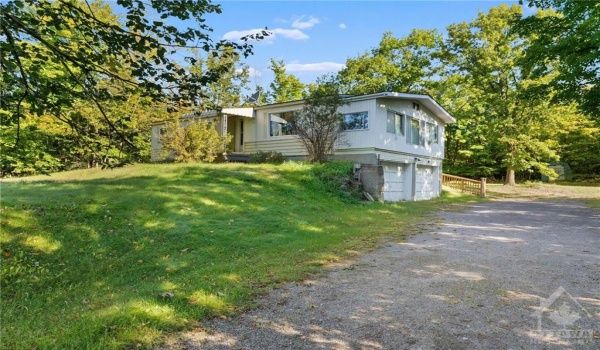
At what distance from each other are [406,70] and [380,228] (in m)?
24.8

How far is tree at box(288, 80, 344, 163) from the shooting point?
15.6 meters

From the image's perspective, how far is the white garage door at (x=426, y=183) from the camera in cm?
1932

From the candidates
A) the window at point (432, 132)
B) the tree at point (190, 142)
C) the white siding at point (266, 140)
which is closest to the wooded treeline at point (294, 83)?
the tree at point (190, 142)

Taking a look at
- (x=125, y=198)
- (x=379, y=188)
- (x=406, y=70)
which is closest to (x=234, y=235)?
(x=125, y=198)

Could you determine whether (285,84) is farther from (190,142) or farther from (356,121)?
(356,121)

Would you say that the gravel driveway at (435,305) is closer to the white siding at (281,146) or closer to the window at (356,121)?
the window at (356,121)

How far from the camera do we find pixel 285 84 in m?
35.6

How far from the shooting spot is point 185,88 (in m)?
4.40

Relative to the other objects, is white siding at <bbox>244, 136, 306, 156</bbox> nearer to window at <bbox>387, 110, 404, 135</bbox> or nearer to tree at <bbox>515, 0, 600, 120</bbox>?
window at <bbox>387, 110, 404, 135</bbox>

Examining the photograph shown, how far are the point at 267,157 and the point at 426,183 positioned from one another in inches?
340

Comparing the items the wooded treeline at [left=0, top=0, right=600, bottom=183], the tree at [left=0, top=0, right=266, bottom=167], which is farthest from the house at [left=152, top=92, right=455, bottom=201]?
the tree at [left=0, top=0, right=266, bottom=167]

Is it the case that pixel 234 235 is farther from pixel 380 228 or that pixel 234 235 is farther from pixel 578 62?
pixel 578 62

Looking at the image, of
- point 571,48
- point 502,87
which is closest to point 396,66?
point 502,87

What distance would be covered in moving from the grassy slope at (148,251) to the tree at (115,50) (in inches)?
74.8
